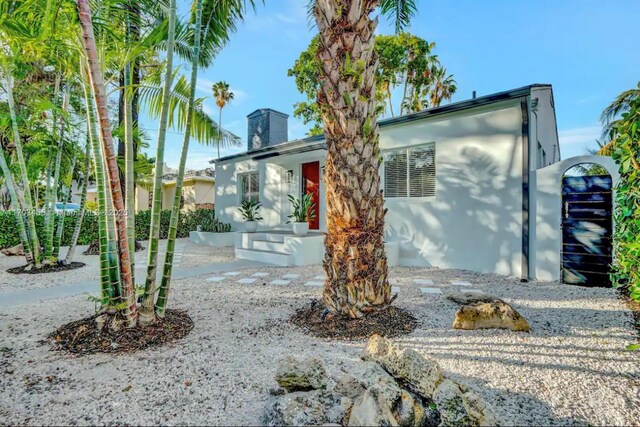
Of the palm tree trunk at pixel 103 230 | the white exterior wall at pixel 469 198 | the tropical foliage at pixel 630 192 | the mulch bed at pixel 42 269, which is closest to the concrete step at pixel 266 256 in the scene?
the white exterior wall at pixel 469 198

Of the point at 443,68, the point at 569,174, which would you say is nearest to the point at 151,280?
the point at 569,174

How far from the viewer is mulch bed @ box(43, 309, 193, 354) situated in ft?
11.4

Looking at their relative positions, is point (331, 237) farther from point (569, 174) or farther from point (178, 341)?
point (569, 174)

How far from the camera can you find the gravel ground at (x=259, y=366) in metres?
2.41

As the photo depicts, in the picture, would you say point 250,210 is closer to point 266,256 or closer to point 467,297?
point 266,256

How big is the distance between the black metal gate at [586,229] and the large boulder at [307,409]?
667 cm

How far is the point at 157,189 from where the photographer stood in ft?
12.9

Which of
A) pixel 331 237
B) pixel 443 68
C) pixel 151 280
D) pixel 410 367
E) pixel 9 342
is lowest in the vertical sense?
pixel 9 342

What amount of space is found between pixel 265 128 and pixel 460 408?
1405 centimetres

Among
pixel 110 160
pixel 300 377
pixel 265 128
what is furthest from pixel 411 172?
pixel 265 128

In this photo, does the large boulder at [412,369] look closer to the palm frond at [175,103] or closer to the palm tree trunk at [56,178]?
→ the palm frond at [175,103]

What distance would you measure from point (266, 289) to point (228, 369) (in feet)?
11.0

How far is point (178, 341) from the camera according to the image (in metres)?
3.75

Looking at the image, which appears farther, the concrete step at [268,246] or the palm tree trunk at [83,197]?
the concrete step at [268,246]
